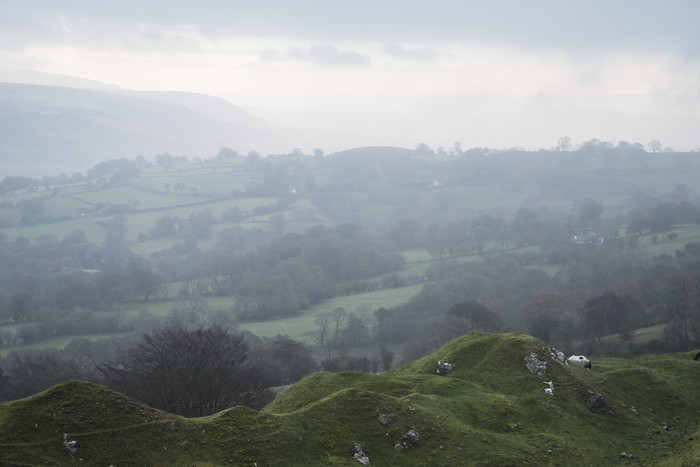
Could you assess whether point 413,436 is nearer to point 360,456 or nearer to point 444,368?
point 360,456

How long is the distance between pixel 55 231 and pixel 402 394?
190 meters

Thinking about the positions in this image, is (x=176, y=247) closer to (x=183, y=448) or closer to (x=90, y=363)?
(x=90, y=363)

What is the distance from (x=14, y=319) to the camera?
114 meters

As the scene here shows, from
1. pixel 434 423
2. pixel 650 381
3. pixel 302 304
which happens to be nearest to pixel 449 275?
pixel 302 304

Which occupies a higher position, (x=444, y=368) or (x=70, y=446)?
(x=70, y=446)

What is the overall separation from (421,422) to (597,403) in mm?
12714

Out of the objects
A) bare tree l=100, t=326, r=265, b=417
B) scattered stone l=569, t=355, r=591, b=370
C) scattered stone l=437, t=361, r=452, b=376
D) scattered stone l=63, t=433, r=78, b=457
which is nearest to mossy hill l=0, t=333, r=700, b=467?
scattered stone l=63, t=433, r=78, b=457

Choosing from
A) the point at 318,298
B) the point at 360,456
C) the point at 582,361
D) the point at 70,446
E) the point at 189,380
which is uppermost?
the point at 70,446

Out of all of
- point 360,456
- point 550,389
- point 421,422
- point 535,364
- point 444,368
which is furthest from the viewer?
point 444,368

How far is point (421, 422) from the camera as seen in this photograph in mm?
27594

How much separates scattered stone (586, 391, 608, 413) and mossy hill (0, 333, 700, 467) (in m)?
0.32

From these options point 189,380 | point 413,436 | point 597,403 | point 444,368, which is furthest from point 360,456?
point 189,380

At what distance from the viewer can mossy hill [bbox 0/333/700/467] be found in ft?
74.0

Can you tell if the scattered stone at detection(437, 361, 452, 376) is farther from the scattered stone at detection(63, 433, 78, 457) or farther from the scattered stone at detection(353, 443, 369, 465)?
the scattered stone at detection(63, 433, 78, 457)
